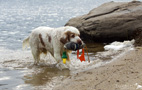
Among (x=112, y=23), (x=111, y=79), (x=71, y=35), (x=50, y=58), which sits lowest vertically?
(x=50, y=58)

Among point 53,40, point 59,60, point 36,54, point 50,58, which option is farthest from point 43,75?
point 50,58

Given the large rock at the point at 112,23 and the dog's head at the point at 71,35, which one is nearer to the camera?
the dog's head at the point at 71,35

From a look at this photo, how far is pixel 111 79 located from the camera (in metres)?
5.95

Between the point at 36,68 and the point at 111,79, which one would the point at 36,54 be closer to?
the point at 36,68

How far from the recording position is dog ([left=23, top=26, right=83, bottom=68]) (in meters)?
7.27

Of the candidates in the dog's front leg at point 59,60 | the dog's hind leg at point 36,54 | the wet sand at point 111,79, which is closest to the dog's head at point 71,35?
the dog's front leg at point 59,60

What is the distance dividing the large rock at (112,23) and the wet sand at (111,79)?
15.2ft

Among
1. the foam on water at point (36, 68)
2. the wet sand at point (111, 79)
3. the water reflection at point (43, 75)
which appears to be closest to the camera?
the wet sand at point (111, 79)

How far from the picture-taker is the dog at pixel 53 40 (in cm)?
727

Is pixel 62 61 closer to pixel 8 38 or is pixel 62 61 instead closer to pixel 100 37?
pixel 100 37

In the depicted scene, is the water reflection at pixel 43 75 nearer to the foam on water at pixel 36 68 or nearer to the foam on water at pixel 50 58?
the foam on water at pixel 36 68

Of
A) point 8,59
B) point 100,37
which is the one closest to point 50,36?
point 8,59

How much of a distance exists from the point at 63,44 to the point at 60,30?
0.45 meters

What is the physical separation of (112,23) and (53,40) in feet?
17.5
